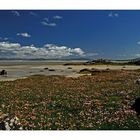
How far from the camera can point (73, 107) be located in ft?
77.9

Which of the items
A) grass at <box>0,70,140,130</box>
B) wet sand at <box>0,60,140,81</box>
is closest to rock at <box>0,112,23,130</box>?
grass at <box>0,70,140,130</box>

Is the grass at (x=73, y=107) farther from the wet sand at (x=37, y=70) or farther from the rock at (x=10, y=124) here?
the wet sand at (x=37, y=70)

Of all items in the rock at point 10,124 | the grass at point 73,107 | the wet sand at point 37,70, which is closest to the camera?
the rock at point 10,124

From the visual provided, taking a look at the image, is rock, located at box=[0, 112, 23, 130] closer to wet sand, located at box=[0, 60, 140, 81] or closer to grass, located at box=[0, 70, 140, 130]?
grass, located at box=[0, 70, 140, 130]

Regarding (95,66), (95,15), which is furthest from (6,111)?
(95,66)

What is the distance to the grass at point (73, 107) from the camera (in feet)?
66.0

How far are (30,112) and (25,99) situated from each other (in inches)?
185

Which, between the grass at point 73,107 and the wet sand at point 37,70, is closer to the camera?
the grass at point 73,107

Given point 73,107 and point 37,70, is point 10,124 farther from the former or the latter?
point 37,70

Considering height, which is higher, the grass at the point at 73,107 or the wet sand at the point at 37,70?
the wet sand at the point at 37,70

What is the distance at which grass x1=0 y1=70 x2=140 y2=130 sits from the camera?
2012 centimetres

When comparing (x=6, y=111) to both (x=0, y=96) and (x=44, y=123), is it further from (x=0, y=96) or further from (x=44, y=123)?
(x=0, y=96)

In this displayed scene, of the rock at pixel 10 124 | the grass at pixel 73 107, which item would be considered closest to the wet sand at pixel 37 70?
the grass at pixel 73 107

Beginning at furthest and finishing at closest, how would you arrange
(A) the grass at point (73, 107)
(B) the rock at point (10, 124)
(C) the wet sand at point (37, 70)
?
(C) the wet sand at point (37, 70) → (A) the grass at point (73, 107) → (B) the rock at point (10, 124)
